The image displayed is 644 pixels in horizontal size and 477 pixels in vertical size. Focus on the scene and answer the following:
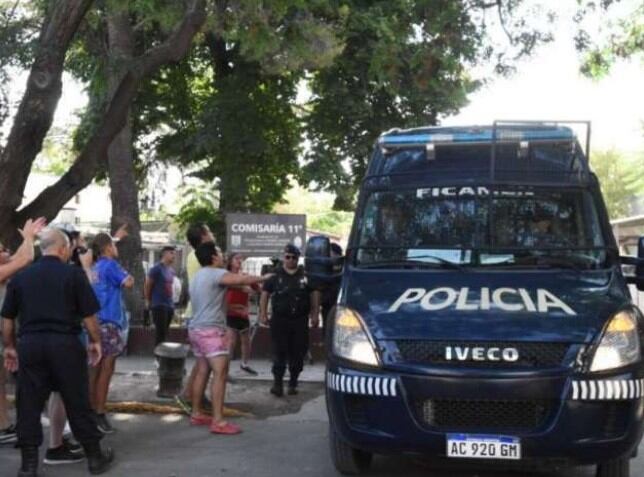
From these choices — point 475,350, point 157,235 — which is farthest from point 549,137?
point 157,235

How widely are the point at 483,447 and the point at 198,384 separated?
350 centimetres

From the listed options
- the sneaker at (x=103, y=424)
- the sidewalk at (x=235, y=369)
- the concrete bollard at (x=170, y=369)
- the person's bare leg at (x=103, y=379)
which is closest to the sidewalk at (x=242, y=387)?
the sidewalk at (x=235, y=369)

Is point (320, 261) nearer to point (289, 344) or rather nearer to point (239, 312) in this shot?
point (289, 344)

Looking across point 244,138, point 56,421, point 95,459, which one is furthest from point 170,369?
point 244,138

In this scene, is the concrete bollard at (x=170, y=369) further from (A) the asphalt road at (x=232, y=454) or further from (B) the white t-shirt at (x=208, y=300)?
(B) the white t-shirt at (x=208, y=300)

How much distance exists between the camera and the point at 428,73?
15.5 meters

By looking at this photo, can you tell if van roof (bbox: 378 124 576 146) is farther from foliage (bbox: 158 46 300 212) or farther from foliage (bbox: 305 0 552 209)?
foliage (bbox: 158 46 300 212)

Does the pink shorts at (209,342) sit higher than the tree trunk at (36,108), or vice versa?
the tree trunk at (36,108)

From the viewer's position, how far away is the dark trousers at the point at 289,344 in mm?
9672

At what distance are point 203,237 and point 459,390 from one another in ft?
12.2

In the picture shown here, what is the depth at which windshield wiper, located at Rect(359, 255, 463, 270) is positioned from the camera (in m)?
5.92

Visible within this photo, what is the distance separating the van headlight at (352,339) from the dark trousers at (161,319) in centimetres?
694

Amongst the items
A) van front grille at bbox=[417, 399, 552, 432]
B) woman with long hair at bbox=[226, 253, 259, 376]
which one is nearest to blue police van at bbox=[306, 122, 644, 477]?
van front grille at bbox=[417, 399, 552, 432]

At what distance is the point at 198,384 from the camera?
800 centimetres
